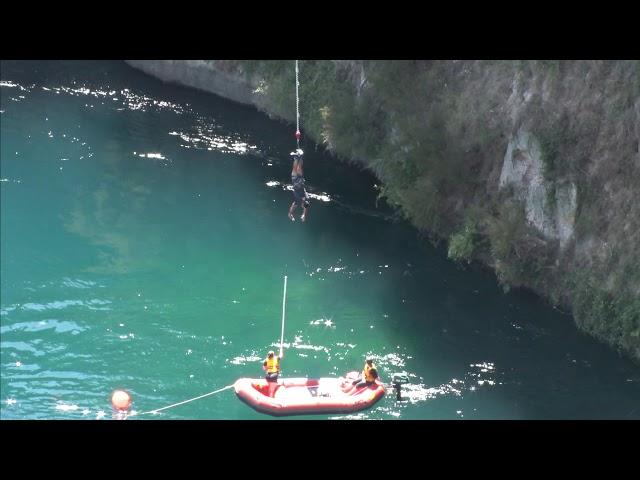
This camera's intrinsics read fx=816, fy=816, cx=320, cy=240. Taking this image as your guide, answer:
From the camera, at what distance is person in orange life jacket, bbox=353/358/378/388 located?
66.3ft

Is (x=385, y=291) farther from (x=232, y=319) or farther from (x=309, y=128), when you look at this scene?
(x=309, y=128)

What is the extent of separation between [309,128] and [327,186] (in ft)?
13.4

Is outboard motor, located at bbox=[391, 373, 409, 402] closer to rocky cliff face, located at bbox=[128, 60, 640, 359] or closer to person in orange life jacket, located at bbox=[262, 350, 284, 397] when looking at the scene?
person in orange life jacket, located at bbox=[262, 350, 284, 397]

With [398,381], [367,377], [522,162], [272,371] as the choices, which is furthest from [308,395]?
[522,162]

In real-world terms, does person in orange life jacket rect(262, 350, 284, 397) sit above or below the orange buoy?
above

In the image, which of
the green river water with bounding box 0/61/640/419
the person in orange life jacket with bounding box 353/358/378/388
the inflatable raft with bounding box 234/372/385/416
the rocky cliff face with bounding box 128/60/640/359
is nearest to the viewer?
the inflatable raft with bounding box 234/372/385/416

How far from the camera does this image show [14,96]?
38406mm

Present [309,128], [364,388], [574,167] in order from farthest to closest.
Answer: [309,128]
[574,167]
[364,388]

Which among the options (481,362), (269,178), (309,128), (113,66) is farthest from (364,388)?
(113,66)

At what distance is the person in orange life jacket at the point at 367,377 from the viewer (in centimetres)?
2022

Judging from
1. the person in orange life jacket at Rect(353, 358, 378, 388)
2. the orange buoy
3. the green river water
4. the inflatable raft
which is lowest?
the orange buoy

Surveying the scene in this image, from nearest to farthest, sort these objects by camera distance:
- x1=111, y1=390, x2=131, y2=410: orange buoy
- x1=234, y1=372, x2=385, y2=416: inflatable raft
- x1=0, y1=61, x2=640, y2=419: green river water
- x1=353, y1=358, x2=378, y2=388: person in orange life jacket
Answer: x1=111, y1=390, x2=131, y2=410: orange buoy → x1=234, y1=372, x2=385, y2=416: inflatable raft → x1=353, y1=358, x2=378, y2=388: person in orange life jacket → x1=0, y1=61, x2=640, y2=419: green river water

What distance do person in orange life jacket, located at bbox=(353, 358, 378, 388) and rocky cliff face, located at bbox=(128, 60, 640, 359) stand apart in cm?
739

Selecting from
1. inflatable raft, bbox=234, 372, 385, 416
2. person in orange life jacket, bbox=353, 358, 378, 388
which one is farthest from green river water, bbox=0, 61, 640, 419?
person in orange life jacket, bbox=353, 358, 378, 388
